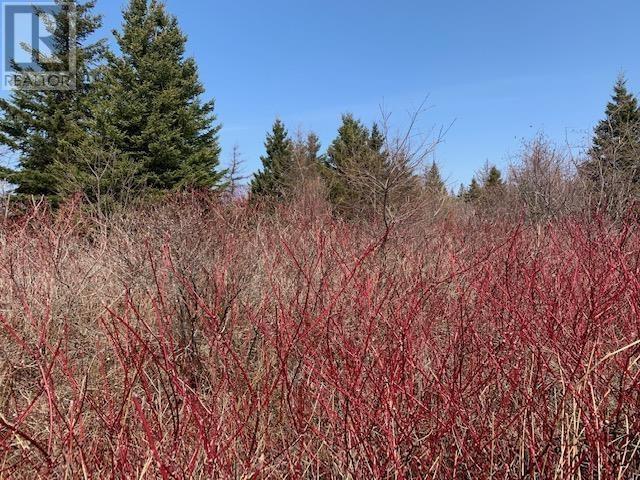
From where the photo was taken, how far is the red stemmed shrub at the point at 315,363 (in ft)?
4.54

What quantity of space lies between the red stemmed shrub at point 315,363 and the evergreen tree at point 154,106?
862 centimetres

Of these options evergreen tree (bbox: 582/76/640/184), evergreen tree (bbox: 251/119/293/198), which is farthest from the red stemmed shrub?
evergreen tree (bbox: 251/119/293/198)

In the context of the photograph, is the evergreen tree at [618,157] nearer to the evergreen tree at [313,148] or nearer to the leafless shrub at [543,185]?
the leafless shrub at [543,185]

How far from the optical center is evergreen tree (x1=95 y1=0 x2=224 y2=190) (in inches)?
537

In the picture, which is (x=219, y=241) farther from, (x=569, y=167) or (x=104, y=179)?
(x=569, y=167)

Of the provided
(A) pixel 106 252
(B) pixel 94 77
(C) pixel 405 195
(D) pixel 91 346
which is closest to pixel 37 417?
(D) pixel 91 346

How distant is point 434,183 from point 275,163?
605 inches

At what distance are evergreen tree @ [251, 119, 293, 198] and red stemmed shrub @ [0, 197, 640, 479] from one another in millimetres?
15899

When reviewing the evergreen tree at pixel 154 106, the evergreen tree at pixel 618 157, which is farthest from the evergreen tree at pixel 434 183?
the evergreen tree at pixel 154 106

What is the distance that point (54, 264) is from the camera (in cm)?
400

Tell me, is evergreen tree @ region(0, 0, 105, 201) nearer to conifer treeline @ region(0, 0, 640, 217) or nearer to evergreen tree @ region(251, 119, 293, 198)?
conifer treeline @ region(0, 0, 640, 217)

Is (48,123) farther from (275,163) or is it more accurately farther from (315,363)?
(315,363)

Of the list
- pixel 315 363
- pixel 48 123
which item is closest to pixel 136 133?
pixel 48 123

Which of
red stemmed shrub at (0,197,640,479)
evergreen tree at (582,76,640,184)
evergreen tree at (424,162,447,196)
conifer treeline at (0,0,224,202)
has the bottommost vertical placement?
red stemmed shrub at (0,197,640,479)
